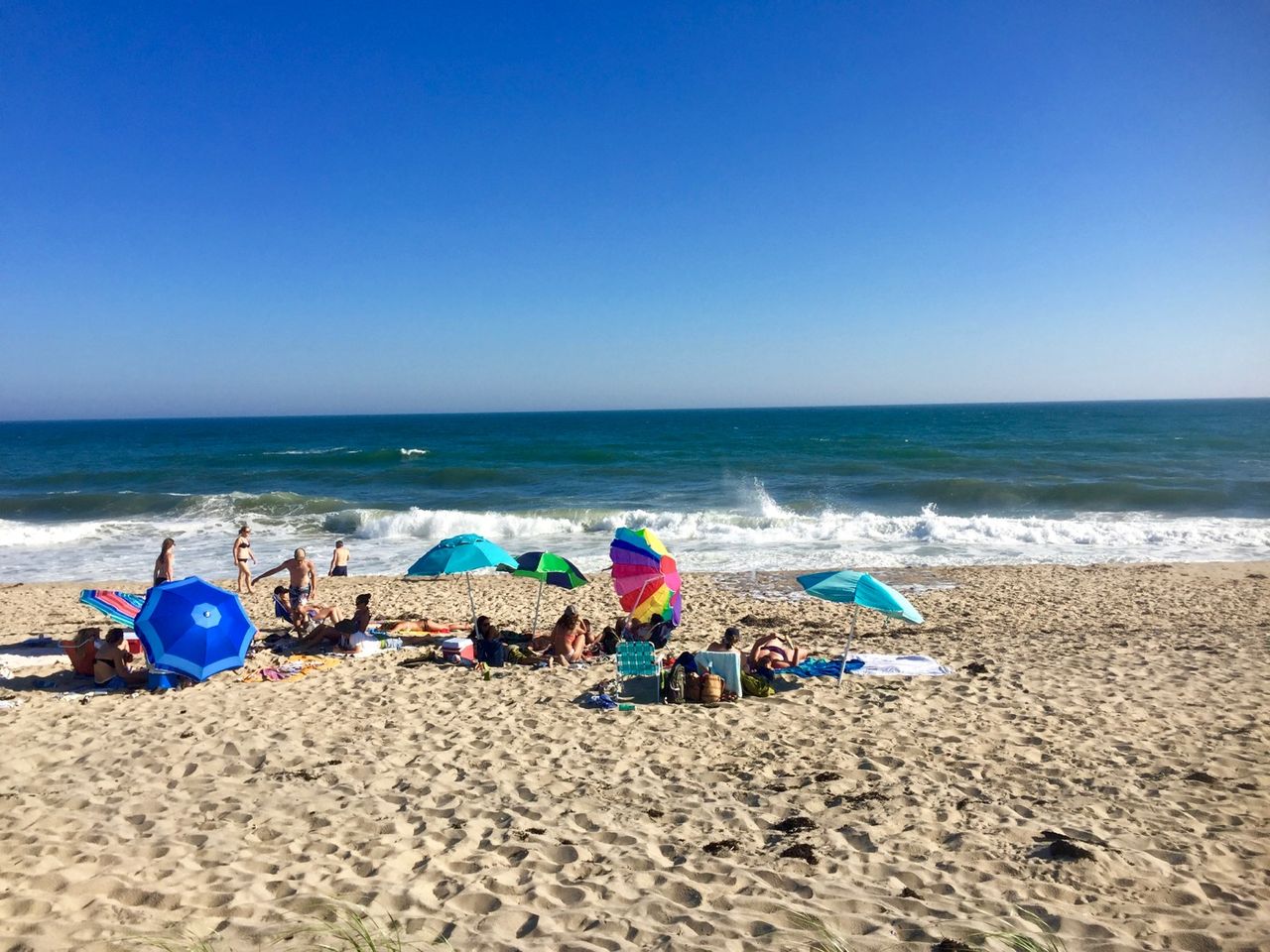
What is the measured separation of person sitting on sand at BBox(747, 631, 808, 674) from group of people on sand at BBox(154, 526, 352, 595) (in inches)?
263

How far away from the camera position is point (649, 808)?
540cm

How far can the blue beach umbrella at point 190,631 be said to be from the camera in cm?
793

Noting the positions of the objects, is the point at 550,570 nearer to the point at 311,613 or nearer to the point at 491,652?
the point at 491,652

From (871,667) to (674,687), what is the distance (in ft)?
8.00

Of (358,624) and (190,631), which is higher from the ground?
(190,631)

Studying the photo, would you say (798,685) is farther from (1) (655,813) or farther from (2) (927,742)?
(1) (655,813)

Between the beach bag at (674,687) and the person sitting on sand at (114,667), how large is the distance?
5.59 meters

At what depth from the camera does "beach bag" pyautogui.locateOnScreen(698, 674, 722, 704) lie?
25.1 feet

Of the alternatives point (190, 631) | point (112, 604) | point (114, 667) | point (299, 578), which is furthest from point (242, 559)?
point (190, 631)


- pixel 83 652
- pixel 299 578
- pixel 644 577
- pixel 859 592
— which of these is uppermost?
pixel 859 592

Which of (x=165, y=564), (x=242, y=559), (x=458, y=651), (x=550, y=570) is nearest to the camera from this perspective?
(x=458, y=651)

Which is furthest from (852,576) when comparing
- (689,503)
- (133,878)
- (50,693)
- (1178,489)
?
(1178,489)

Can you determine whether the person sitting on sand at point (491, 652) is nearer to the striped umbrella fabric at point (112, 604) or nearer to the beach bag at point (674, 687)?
the beach bag at point (674, 687)

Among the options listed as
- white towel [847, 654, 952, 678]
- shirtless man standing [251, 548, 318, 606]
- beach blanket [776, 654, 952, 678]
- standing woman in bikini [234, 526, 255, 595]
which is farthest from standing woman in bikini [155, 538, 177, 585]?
white towel [847, 654, 952, 678]
